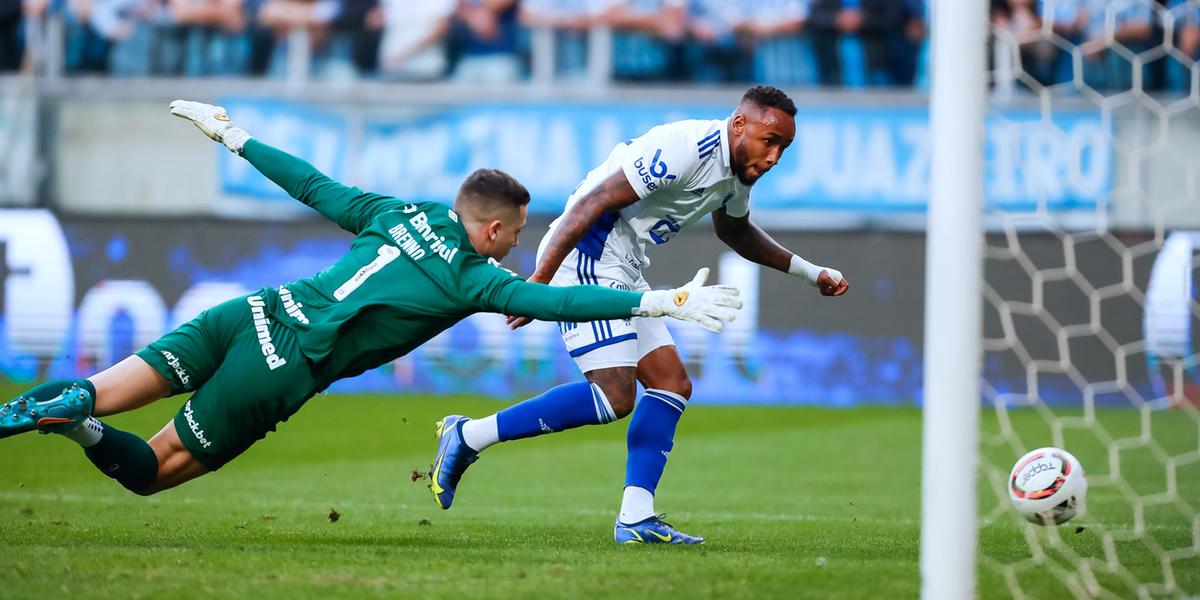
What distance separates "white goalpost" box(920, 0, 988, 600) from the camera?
3.93 meters

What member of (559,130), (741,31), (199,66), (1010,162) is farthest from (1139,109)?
(199,66)

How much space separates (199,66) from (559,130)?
482 centimetres

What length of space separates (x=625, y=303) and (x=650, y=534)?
58.6 inches

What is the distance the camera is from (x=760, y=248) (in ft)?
22.1

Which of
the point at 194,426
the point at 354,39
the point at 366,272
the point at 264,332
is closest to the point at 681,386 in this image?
the point at 366,272

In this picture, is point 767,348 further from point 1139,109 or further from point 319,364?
point 319,364

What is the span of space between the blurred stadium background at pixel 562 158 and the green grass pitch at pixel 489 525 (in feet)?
9.39

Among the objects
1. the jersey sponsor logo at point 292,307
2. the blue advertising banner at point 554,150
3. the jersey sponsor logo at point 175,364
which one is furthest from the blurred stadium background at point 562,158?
the jersey sponsor logo at point 175,364

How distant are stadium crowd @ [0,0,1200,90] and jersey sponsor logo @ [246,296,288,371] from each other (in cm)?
1285

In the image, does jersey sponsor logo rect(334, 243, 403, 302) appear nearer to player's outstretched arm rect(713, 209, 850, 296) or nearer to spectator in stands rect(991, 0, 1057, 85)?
player's outstretched arm rect(713, 209, 850, 296)

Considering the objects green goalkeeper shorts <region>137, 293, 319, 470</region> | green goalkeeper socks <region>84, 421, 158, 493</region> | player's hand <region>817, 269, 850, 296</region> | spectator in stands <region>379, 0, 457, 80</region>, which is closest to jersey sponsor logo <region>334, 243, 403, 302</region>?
green goalkeeper shorts <region>137, 293, 319, 470</region>

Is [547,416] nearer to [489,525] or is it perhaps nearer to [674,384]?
[674,384]

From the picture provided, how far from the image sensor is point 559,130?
17.1m

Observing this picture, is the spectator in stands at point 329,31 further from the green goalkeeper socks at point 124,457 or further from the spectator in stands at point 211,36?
the green goalkeeper socks at point 124,457
